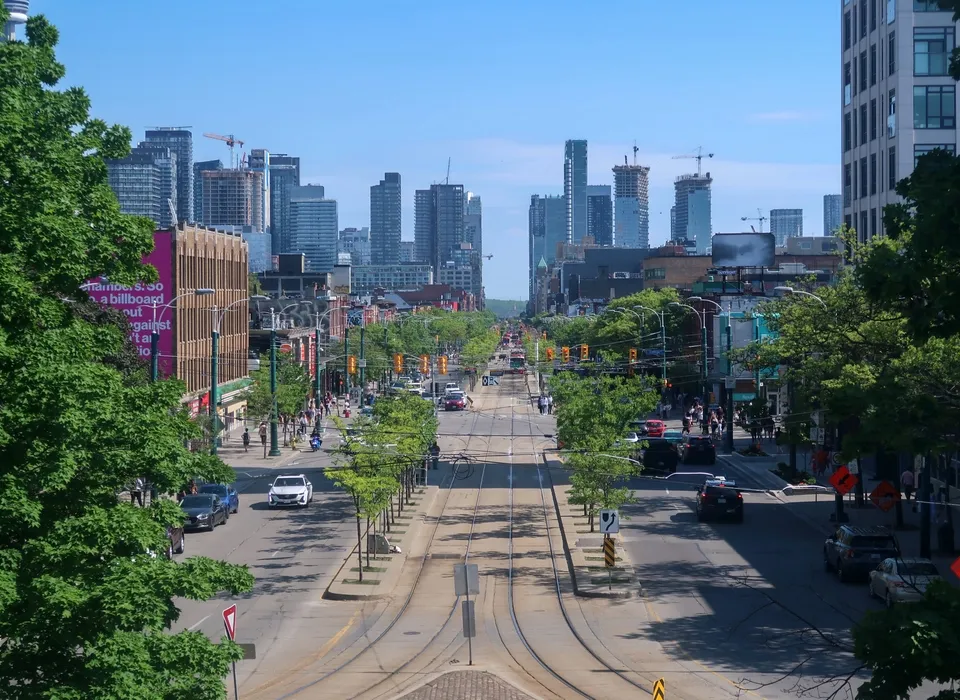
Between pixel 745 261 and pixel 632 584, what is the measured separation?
96767 millimetres

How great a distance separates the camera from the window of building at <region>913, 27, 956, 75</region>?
6059cm

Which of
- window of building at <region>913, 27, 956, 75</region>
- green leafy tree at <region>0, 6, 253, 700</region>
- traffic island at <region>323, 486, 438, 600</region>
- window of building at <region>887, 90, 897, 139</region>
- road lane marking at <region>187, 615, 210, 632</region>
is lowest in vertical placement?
traffic island at <region>323, 486, 438, 600</region>

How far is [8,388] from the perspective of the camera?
1297 centimetres

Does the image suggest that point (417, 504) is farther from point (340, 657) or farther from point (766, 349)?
point (340, 657)

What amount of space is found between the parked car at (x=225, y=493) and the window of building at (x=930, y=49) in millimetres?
39753

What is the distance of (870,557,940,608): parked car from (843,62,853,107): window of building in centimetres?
4748

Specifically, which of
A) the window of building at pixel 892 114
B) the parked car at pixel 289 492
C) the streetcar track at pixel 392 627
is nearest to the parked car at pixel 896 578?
the streetcar track at pixel 392 627

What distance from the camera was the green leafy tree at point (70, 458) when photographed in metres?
12.8

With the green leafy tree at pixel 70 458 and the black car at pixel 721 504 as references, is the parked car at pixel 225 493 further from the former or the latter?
the green leafy tree at pixel 70 458

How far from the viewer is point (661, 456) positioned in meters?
58.6

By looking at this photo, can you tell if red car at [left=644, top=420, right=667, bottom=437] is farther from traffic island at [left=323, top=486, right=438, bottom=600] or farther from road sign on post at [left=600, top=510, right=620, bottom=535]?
Result: road sign on post at [left=600, top=510, right=620, bottom=535]

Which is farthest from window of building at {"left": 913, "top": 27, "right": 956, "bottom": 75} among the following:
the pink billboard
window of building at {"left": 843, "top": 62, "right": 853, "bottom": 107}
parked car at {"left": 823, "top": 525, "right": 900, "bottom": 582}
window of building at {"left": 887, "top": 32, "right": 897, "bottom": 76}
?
the pink billboard

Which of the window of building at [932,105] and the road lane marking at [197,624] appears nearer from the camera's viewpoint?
the road lane marking at [197,624]

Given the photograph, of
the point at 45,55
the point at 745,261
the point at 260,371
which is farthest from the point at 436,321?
the point at 45,55
